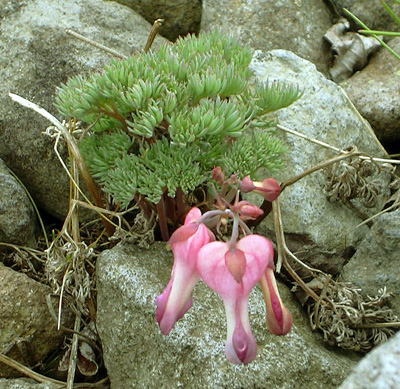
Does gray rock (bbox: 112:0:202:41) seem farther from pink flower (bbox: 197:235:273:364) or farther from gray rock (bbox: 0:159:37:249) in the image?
pink flower (bbox: 197:235:273:364)

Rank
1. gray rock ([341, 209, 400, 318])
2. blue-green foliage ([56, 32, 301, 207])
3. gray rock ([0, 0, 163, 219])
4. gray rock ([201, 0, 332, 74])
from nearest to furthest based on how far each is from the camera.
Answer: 1. blue-green foliage ([56, 32, 301, 207])
2. gray rock ([341, 209, 400, 318])
3. gray rock ([0, 0, 163, 219])
4. gray rock ([201, 0, 332, 74])

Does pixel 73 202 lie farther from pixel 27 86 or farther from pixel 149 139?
pixel 27 86

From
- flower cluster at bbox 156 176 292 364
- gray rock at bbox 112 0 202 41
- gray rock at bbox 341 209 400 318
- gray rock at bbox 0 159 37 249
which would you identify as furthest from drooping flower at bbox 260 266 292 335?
gray rock at bbox 112 0 202 41

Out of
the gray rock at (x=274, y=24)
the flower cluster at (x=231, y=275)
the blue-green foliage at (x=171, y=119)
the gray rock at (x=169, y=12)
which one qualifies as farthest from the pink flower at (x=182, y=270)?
the gray rock at (x=169, y=12)

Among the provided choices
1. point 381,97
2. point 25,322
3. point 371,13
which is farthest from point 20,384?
point 371,13

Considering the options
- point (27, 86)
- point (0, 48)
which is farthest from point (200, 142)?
point (0, 48)

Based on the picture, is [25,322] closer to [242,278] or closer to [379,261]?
[242,278]
